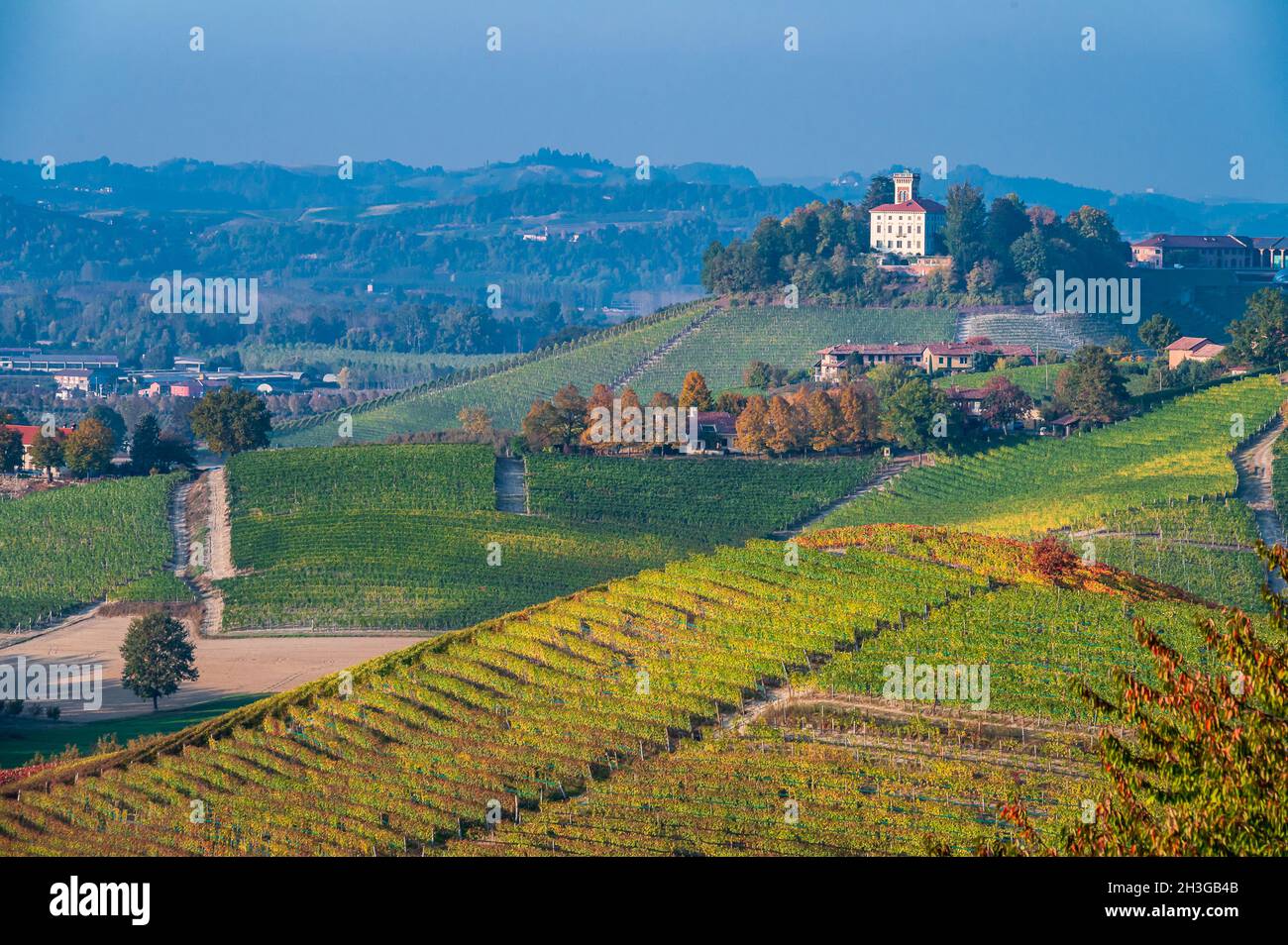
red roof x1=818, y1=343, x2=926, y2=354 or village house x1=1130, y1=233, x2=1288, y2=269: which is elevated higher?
village house x1=1130, y1=233, x2=1288, y2=269

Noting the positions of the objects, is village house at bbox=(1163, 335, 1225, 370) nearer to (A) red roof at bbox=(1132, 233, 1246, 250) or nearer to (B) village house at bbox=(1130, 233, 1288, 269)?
(B) village house at bbox=(1130, 233, 1288, 269)

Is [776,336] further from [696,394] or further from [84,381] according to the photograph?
[84,381]

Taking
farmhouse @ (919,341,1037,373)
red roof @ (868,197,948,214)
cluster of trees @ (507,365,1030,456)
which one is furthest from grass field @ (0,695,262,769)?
red roof @ (868,197,948,214)

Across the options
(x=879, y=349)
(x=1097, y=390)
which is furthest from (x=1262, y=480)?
(x=879, y=349)

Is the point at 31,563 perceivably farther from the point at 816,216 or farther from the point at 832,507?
the point at 816,216

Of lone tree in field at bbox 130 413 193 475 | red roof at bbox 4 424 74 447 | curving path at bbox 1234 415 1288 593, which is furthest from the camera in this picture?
red roof at bbox 4 424 74 447
